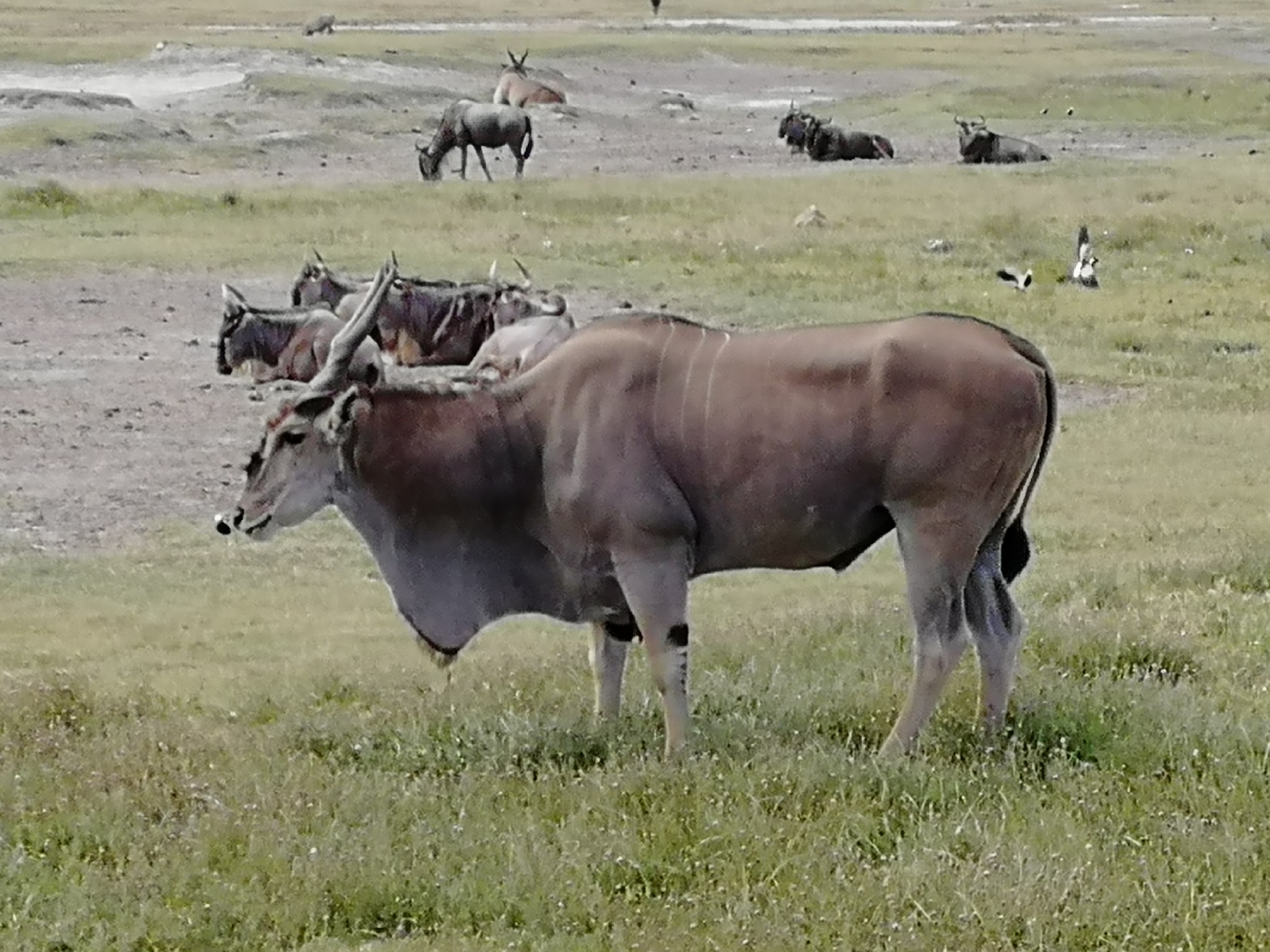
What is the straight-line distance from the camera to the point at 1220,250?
25.1 m

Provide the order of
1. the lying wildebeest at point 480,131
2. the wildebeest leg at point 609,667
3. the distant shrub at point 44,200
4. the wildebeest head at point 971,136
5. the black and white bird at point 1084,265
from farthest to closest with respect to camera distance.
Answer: the wildebeest head at point 971,136 < the lying wildebeest at point 480,131 < the distant shrub at point 44,200 < the black and white bird at point 1084,265 < the wildebeest leg at point 609,667

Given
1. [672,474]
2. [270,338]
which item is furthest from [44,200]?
[672,474]

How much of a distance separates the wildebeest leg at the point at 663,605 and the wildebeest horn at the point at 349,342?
120cm

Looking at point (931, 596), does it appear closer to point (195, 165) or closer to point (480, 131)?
point (480, 131)

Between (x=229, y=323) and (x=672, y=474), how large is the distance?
11.2 metres

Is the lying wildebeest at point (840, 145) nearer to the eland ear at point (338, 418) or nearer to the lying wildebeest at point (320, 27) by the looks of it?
the lying wildebeest at point (320, 27)

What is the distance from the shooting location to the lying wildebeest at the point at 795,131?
125 feet

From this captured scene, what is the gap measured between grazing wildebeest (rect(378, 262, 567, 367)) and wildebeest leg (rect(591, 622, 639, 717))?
10510mm

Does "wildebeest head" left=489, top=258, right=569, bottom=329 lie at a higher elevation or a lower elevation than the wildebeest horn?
lower

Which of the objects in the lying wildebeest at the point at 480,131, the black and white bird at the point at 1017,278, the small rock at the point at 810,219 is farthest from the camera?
the lying wildebeest at the point at 480,131

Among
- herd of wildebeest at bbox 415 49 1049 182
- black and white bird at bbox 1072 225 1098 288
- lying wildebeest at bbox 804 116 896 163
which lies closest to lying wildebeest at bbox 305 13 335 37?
herd of wildebeest at bbox 415 49 1049 182

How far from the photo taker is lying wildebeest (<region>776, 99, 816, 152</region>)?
125 feet

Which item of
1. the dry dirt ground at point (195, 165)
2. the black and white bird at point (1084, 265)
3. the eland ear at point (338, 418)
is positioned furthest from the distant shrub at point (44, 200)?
the eland ear at point (338, 418)

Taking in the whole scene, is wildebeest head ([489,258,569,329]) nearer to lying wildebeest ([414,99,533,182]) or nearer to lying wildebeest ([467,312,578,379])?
lying wildebeest ([467,312,578,379])
